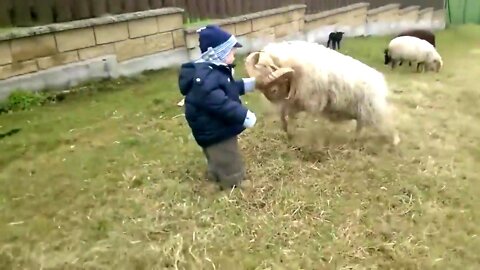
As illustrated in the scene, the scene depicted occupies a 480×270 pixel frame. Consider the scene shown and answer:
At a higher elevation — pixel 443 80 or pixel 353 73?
pixel 353 73

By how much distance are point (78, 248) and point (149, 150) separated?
5.30ft

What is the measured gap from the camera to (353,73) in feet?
15.2

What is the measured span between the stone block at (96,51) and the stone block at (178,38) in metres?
1.05

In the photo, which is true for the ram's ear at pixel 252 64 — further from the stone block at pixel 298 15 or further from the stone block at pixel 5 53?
the stone block at pixel 298 15

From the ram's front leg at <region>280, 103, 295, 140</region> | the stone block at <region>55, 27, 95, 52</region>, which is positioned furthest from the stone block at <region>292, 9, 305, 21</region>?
the ram's front leg at <region>280, 103, 295, 140</region>

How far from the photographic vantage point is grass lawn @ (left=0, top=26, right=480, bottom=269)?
11.1 feet

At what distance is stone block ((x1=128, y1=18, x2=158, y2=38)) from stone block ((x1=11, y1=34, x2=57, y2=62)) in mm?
1136

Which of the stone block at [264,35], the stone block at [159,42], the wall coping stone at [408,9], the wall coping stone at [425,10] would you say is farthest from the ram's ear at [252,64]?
the wall coping stone at [425,10]

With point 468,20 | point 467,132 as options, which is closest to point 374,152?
point 467,132

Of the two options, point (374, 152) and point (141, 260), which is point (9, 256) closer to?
point (141, 260)

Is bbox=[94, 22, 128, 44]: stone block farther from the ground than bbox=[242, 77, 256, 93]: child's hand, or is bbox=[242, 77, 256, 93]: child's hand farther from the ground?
bbox=[94, 22, 128, 44]: stone block

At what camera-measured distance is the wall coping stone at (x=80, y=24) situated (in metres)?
6.09

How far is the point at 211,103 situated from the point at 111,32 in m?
3.72

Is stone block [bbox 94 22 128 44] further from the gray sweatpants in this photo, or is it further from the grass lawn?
the gray sweatpants
